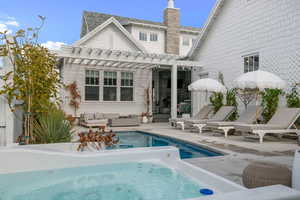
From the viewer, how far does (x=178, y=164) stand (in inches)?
187

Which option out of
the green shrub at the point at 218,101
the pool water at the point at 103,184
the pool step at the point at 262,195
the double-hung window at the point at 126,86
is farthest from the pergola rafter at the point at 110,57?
the pool step at the point at 262,195

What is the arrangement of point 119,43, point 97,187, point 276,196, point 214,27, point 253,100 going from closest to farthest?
point 276,196
point 97,187
point 253,100
point 214,27
point 119,43

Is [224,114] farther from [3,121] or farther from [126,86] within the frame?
[3,121]

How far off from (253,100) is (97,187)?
8761 millimetres

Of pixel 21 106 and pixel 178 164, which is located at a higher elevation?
pixel 21 106

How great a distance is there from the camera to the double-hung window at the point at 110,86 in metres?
15.1

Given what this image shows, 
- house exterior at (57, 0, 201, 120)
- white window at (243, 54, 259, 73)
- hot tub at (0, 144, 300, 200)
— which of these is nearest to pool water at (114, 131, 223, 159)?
hot tub at (0, 144, 300, 200)

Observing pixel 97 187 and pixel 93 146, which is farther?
pixel 93 146

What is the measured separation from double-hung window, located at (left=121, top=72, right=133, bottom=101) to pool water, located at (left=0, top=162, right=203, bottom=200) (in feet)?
35.7

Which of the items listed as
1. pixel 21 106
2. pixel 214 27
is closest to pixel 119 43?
pixel 214 27

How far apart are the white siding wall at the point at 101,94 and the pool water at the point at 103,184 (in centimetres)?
934

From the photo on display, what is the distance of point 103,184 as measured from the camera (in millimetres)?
4484

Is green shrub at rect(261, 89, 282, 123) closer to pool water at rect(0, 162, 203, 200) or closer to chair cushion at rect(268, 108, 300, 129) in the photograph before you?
chair cushion at rect(268, 108, 300, 129)

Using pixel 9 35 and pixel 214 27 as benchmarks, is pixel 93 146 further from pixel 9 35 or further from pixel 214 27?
pixel 214 27
